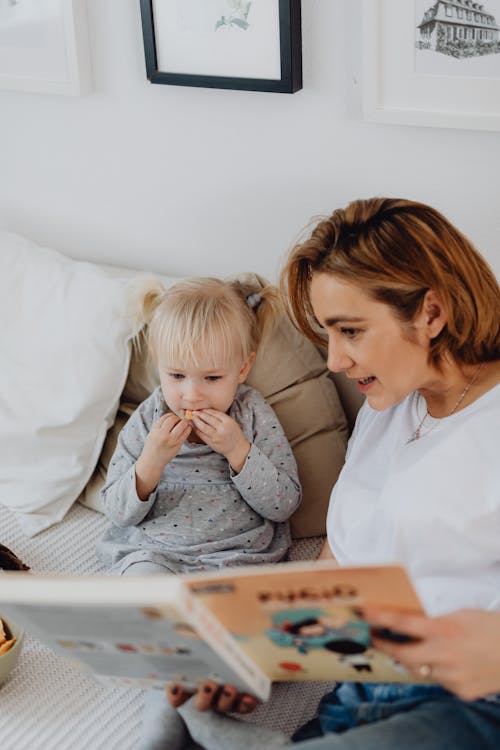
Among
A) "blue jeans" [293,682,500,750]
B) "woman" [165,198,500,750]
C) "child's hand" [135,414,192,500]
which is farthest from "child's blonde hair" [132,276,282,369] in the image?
"blue jeans" [293,682,500,750]

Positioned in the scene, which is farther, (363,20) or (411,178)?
(411,178)

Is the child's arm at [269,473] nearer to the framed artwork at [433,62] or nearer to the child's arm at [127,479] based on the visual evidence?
the child's arm at [127,479]

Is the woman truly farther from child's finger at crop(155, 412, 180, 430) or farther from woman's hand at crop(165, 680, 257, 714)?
child's finger at crop(155, 412, 180, 430)

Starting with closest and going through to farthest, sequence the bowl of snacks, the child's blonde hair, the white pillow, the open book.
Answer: the open book
the bowl of snacks
the child's blonde hair
the white pillow

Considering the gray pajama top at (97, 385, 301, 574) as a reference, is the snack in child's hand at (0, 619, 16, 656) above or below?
below

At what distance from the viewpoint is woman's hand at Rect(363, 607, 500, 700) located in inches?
43.1

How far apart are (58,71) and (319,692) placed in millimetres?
1313

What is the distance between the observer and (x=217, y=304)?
66.3 inches

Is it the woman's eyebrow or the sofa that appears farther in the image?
the sofa

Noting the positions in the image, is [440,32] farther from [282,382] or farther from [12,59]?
[12,59]

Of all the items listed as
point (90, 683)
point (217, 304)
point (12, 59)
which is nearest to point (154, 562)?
point (90, 683)

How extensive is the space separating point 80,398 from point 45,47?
728 mm

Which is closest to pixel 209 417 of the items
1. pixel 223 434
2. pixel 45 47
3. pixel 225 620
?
pixel 223 434

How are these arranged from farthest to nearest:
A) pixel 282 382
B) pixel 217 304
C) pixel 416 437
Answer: pixel 282 382 → pixel 217 304 → pixel 416 437
